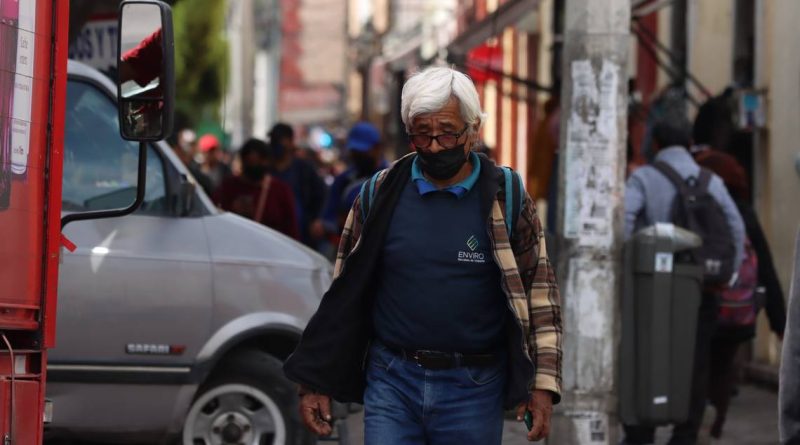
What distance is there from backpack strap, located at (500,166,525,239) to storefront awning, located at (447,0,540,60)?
34.0 feet

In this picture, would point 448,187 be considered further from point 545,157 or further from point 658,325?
point 545,157

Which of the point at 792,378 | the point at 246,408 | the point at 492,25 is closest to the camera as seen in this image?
the point at 792,378

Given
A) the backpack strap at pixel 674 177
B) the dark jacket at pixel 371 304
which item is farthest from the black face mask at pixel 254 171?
the dark jacket at pixel 371 304

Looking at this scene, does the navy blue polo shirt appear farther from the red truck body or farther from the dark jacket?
the red truck body

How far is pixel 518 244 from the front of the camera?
545 cm

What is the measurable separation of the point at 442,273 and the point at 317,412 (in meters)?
0.57

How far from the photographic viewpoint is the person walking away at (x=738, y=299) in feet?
34.0

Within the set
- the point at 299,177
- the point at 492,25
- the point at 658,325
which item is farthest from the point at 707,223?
the point at 492,25

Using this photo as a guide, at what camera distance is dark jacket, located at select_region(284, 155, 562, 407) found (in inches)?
210

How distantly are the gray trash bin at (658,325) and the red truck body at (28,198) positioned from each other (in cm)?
439

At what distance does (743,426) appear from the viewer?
11781mm

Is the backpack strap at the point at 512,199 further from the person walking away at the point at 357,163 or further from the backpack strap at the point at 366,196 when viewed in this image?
the person walking away at the point at 357,163

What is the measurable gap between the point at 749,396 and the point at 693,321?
184 inches

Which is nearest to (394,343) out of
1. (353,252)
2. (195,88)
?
(353,252)
